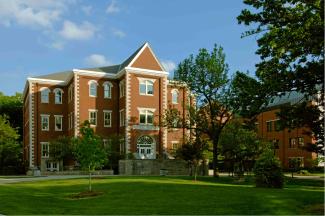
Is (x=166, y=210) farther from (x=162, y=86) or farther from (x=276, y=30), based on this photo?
(x=162, y=86)

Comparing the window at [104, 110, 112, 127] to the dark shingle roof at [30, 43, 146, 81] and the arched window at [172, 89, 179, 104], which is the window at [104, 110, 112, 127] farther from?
the arched window at [172, 89, 179, 104]

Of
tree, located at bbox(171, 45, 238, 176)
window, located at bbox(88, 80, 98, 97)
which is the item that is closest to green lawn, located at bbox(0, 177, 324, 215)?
tree, located at bbox(171, 45, 238, 176)

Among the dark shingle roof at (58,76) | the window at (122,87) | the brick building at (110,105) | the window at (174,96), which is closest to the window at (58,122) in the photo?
the brick building at (110,105)

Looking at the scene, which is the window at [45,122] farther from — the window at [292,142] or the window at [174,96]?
the window at [292,142]

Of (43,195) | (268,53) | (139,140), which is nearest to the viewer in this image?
→ (268,53)

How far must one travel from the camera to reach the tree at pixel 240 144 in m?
42.5

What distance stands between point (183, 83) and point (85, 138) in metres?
20.7

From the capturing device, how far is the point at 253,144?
42.5 metres

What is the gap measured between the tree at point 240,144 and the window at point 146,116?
1159cm

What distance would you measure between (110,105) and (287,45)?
4142 centimetres

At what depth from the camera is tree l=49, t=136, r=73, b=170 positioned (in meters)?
50.3

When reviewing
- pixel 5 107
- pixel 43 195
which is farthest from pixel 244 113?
pixel 5 107

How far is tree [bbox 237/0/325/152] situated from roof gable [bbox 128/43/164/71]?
3684 cm

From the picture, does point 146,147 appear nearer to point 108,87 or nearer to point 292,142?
point 108,87
